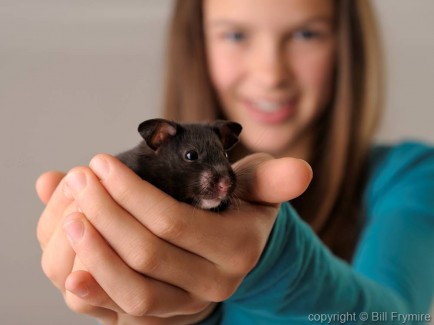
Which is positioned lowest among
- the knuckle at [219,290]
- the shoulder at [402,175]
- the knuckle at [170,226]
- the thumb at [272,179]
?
the shoulder at [402,175]

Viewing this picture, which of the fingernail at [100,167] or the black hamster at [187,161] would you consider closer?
the fingernail at [100,167]

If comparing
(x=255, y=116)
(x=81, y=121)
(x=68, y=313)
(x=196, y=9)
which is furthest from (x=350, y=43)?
(x=68, y=313)

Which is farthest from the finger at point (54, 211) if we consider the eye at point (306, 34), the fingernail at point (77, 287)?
the eye at point (306, 34)

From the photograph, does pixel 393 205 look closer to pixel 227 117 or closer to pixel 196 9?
pixel 227 117

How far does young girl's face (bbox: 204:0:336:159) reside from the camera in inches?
99.3

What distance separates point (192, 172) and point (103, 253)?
0.32 metres

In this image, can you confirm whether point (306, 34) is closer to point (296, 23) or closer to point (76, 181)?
point (296, 23)

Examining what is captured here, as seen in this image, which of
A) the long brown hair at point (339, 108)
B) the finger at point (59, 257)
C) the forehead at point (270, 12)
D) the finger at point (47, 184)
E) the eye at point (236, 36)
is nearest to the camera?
the finger at point (59, 257)

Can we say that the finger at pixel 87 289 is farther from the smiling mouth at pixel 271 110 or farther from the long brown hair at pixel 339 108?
the long brown hair at pixel 339 108

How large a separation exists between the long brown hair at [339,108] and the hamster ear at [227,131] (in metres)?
1.44

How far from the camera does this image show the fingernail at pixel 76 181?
116cm

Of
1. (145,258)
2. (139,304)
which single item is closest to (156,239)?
(145,258)

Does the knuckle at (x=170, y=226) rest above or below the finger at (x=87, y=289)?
above

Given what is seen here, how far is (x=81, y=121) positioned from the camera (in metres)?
2.96
